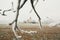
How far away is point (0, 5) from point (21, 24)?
0.88 feet

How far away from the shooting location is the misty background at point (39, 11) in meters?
1.76

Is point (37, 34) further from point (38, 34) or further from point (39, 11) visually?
point (39, 11)

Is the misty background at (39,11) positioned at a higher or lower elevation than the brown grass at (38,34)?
higher

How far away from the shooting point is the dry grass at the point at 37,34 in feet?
5.72

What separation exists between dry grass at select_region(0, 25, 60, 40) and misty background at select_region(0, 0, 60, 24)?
8 centimetres

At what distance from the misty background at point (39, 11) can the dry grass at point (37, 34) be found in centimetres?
8

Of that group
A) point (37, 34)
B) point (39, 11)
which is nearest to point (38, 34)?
point (37, 34)

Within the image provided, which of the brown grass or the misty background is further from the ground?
the misty background

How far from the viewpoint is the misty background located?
176 centimetres

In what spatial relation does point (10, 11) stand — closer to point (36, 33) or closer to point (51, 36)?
point (36, 33)

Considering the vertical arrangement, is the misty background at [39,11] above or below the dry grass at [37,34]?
above

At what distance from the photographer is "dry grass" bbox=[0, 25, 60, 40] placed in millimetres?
1744

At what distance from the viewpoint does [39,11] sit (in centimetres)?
181

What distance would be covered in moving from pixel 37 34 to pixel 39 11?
22 cm
